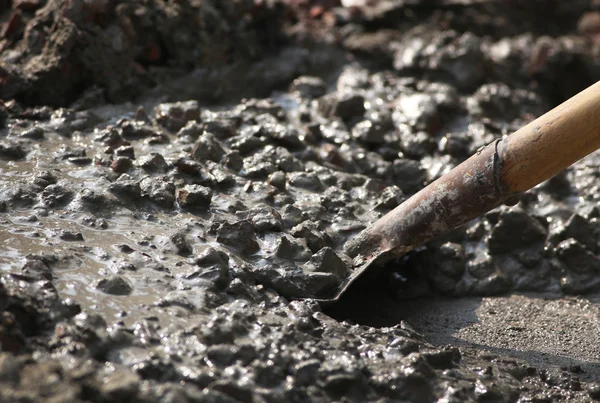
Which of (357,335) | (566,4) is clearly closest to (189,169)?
(357,335)

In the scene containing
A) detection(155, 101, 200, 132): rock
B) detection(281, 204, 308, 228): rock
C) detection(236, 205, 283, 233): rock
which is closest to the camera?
detection(236, 205, 283, 233): rock

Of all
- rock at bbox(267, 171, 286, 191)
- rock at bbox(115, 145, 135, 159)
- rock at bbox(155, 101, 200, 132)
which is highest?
rock at bbox(155, 101, 200, 132)

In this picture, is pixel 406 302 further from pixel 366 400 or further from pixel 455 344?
pixel 366 400

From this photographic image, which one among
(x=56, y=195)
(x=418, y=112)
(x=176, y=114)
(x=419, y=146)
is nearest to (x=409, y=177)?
(x=419, y=146)

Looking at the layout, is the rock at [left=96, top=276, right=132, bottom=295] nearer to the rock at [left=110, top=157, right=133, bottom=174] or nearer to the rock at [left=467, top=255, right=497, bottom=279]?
the rock at [left=110, top=157, right=133, bottom=174]

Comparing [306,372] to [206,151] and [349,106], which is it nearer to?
[206,151]

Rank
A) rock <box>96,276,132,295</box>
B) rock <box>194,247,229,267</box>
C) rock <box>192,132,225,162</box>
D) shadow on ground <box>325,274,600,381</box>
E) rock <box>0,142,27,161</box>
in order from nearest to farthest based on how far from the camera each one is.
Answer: rock <box>96,276,132,295</box> → rock <box>194,247,229,267</box> → shadow on ground <box>325,274,600,381</box> → rock <box>0,142,27,161</box> → rock <box>192,132,225,162</box>

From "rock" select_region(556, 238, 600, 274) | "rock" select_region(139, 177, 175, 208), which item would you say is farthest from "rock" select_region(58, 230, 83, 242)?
"rock" select_region(556, 238, 600, 274)

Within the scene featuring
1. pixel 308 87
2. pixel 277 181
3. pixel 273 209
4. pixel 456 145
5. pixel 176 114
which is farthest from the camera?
pixel 308 87

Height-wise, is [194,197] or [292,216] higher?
[194,197]
